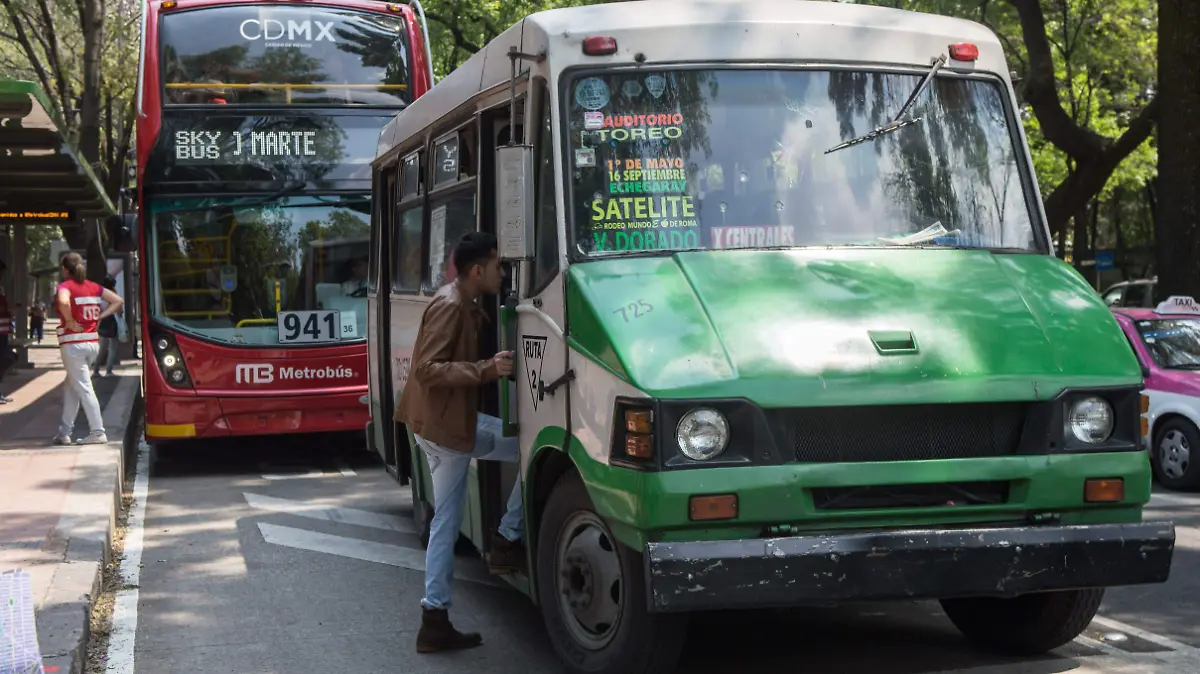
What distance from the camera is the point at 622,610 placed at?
5035 millimetres

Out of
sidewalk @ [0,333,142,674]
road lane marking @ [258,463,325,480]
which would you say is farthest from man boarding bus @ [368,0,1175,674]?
road lane marking @ [258,463,325,480]

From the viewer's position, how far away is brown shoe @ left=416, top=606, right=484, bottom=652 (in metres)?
6.13

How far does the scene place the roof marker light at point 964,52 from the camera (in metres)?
5.93

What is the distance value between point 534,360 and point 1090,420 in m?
2.14

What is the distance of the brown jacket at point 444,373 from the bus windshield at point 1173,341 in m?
7.74

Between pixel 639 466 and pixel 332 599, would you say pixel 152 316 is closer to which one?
pixel 332 599

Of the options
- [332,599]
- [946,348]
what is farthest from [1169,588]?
[332,599]

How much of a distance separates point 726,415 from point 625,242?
3.24ft

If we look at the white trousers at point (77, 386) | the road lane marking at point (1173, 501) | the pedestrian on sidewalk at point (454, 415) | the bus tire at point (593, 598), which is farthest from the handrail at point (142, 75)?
the road lane marking at point (1173, 501)

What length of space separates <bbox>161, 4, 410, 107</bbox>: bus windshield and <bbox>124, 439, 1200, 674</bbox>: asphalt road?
14.4 feet

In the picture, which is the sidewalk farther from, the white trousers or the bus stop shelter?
the bus stop shelter

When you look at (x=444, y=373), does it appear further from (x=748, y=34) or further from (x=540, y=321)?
(x=748, y=34)

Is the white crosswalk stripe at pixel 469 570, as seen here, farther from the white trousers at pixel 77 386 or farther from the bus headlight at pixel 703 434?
the white trousers at pixel 77 386

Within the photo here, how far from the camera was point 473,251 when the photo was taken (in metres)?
5.99
